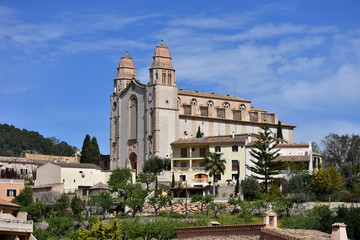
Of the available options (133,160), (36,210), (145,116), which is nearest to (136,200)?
(36,210)

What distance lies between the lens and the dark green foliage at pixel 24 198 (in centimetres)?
8006

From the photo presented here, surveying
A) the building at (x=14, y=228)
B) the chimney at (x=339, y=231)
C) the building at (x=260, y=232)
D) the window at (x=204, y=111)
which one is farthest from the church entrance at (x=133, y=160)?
the chimney at (x=339, y=231)

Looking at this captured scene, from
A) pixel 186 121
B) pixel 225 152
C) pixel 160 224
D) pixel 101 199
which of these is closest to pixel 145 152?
pixel 186 121

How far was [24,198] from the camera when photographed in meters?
80.9

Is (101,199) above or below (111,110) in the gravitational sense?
below

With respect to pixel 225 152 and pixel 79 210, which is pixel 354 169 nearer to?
pixel 225 152

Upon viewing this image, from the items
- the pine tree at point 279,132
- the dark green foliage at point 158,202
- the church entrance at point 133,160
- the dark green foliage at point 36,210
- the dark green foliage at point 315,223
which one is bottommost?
the dark green foliage at point 315,223

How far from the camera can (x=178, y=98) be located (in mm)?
102875

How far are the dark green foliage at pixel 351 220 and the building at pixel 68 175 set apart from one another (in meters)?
43.6

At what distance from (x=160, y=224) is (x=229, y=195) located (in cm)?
2286

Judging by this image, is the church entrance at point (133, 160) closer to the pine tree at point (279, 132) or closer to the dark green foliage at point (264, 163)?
the pine tree at point (279, 132)

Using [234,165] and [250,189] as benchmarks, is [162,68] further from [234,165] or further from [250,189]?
[250,189]

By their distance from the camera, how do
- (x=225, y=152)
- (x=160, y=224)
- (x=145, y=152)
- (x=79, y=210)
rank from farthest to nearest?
(x=145, y=152) < (x=225, y=152) < (x=79, y=210) < (x=160, y=224)

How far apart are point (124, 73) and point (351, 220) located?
2452 inches
